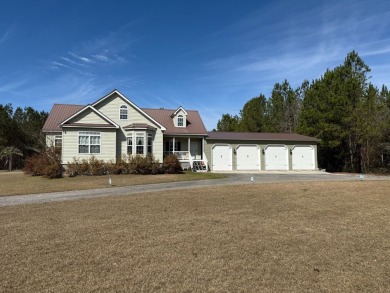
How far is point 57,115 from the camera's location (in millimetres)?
29188

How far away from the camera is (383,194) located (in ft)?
42.3

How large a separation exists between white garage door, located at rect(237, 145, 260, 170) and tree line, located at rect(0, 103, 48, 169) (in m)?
23.2

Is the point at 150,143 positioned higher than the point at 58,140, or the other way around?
the point at 58,140

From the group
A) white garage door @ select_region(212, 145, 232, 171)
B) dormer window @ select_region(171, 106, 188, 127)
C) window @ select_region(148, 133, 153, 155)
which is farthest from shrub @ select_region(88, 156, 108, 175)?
white garage door @ select_region(212, 145, 232, 171)

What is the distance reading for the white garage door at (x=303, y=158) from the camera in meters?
32.1

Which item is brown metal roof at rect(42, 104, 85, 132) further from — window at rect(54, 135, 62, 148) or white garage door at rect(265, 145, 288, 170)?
white garage door at rect(265, 145, 288, 170)

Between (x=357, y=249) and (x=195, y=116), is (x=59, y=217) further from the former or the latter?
(x=195, y=116)

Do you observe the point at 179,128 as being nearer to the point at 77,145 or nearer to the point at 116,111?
the point at 116,111

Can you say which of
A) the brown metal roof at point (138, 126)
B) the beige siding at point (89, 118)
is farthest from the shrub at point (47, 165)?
the brown metal roof at point (138, 126)

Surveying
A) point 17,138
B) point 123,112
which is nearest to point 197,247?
point 123,112

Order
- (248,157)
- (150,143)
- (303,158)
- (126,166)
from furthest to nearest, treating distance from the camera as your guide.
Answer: (303,158) → (248,157) → (150,143) → (126,166)

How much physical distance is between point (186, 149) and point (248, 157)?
6.49 metres

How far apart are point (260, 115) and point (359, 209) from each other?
40.1 meters

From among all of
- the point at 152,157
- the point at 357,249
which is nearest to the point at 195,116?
the point at 152,157
